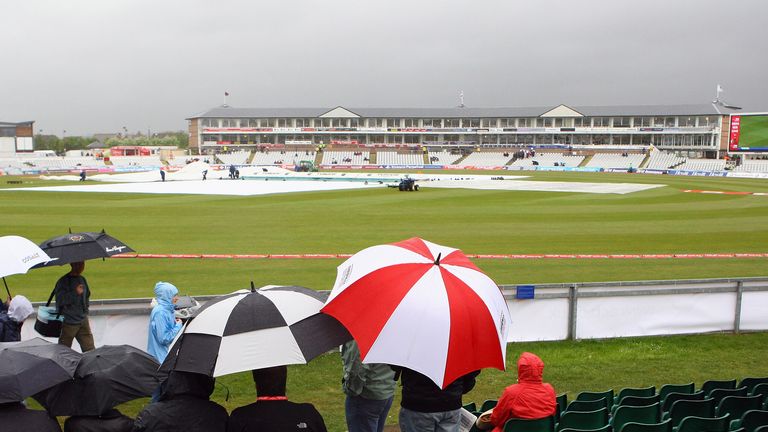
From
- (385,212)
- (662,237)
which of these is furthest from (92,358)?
(385,212)

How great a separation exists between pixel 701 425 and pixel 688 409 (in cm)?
58

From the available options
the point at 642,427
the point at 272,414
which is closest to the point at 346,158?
the point at 642,427

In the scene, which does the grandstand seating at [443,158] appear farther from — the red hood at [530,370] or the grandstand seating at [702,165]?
the red hood at [530,370]

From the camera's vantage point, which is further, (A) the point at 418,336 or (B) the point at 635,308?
(B) the point at 635,308

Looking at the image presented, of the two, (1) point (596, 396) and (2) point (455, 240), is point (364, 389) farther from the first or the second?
(2) point (455, 240)

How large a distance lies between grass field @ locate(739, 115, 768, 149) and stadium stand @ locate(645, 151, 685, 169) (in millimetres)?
30471

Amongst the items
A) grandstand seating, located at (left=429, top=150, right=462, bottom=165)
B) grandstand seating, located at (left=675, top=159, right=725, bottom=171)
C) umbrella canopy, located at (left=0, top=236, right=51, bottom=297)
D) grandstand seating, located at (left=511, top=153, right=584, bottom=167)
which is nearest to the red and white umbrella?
umbrella canopy, located at (left=0, top=236, right=51, bottom=297)

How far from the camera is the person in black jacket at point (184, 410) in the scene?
5.00m

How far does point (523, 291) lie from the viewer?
1222 centimetres

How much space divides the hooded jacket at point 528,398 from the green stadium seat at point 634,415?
0.89m

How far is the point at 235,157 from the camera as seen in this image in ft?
440

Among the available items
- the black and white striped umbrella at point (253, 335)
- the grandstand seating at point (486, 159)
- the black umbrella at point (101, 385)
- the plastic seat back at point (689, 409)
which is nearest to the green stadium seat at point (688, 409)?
the plastic seat back at point (689, 409)

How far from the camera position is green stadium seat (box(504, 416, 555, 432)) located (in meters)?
6.29

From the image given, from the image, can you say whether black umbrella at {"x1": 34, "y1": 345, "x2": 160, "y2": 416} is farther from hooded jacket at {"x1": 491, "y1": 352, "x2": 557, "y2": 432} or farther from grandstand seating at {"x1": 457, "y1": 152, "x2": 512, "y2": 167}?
grandstand seating at {"x1": 457, "y1": 152, "x2": 512, "y2": 167}
